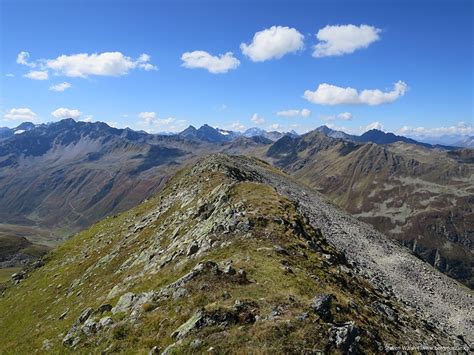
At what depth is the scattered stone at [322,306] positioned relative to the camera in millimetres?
22039

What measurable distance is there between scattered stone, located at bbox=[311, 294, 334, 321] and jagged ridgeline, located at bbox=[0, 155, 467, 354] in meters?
0.07

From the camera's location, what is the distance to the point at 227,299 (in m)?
23.8

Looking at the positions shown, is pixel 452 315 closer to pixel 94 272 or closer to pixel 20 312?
pixel 94 272

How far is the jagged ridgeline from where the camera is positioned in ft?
66.7

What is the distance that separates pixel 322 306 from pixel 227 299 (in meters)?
5.65

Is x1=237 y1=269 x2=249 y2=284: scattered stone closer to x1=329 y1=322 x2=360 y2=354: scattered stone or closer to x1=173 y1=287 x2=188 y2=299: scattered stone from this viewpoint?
x1=173 y1=287 x2=188 y2=299: scattered stone

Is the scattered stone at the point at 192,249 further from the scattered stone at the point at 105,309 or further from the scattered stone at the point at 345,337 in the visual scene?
the scattered stone at the point at 345,337

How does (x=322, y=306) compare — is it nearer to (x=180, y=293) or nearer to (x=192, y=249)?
(x=180, y=293)

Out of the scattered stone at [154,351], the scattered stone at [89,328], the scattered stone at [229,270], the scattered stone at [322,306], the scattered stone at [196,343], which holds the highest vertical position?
the scattered stone at [229,270]

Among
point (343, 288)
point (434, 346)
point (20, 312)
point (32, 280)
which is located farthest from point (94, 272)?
point (434, 346)

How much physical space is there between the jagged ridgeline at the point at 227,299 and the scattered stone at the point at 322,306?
65 millimetres

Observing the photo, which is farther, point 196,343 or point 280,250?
point 280,250

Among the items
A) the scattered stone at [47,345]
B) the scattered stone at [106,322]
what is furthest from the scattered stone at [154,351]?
the scattered stone at [47,345]

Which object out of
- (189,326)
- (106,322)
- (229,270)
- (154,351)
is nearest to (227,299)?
(189,326)
